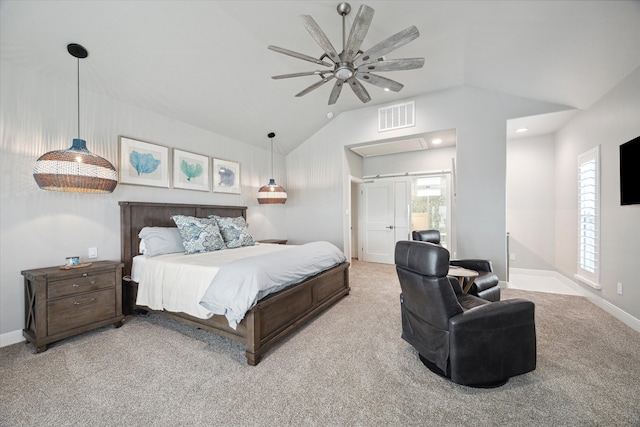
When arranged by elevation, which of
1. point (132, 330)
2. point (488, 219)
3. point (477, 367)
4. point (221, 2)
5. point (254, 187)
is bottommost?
point (132, 330)

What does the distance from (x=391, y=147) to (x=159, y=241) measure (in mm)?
4854

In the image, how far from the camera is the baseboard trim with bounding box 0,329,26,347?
247 centimetres

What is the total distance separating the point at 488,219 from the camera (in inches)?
167

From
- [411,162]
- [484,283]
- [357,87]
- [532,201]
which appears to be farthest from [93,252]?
[532,201]

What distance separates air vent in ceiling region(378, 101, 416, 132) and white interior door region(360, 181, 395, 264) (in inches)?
70.4

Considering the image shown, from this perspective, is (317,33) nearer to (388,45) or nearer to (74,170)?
(388,45)

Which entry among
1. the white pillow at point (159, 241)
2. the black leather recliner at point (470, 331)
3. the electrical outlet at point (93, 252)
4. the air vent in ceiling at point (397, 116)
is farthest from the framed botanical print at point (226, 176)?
the black leather recliner at point (470, 331)

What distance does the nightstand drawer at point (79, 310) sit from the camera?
2.44m

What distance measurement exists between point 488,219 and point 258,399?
13.8 feet

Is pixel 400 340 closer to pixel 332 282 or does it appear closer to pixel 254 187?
pixel 332 282

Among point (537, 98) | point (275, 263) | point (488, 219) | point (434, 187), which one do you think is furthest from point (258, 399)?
point (434, 187)

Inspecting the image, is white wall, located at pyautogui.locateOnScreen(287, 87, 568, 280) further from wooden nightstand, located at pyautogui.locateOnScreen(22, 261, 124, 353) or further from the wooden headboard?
wooden nightstand, located at pyautogui.locateOnScreen(22, 261, 124, 353)

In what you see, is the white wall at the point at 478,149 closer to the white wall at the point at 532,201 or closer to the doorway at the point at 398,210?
the white wall at the point at 532,201

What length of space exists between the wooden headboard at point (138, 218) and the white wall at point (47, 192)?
89 mm
